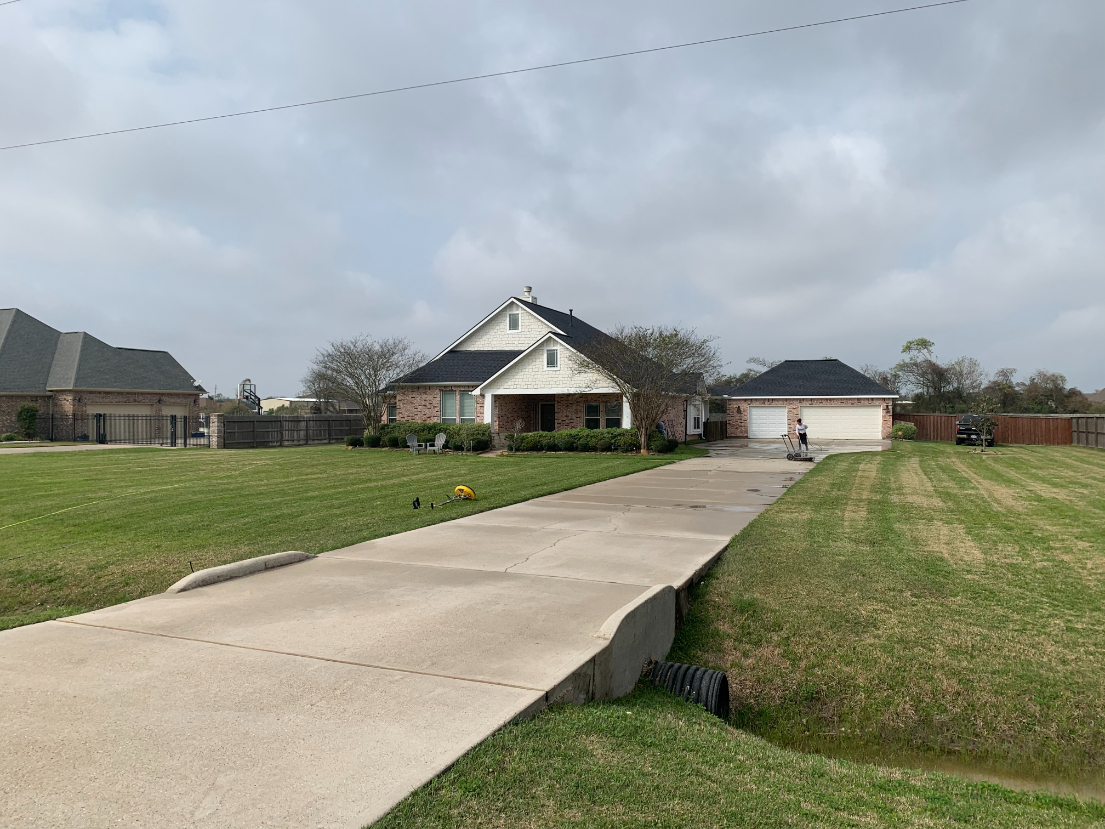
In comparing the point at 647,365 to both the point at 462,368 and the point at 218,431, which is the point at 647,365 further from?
the point at 218,431

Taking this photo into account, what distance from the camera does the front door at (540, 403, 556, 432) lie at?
33.0 meters

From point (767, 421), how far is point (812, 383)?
3.15 metres

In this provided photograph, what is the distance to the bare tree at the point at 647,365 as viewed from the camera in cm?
2659

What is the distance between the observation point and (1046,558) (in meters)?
8.69

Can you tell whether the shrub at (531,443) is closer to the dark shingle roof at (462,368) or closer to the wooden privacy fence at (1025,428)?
the dark shingle roof at (462,368)

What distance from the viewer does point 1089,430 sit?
30469 millimetres

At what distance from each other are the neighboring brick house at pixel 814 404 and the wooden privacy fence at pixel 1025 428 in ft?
9.17

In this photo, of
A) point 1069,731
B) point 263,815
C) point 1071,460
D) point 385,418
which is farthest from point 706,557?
point 385,418

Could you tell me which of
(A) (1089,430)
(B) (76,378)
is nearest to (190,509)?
(B) (76,378)

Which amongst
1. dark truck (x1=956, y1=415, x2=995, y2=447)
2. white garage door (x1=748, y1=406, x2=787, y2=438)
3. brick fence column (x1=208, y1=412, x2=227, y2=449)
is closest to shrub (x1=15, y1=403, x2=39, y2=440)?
brick fence column (x1=208, y1=412, x2=227, y2=449)

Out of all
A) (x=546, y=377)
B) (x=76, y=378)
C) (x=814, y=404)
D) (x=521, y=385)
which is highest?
(x=76, y=378)

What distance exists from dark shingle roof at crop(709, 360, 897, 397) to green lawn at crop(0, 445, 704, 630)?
53.8 ft

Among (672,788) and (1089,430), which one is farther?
(1089,430)

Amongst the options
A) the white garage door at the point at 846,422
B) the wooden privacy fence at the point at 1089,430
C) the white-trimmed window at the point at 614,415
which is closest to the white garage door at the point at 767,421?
the white garage door at the point at 846,422
